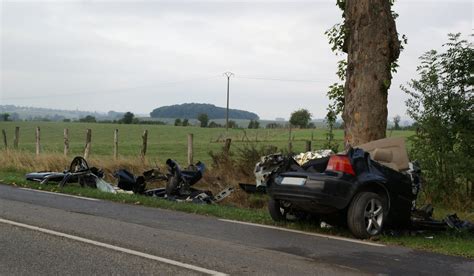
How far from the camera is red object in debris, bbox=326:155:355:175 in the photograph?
7871 millimetres

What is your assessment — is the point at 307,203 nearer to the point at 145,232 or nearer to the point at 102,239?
the point at 145,232

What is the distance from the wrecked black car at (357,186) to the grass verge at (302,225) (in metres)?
0.27

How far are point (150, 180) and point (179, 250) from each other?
725 centimetres

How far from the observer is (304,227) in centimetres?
884

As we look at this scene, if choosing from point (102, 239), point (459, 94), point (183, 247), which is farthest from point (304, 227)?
point (459, 94)

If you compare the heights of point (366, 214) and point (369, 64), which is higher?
point (369, 64)

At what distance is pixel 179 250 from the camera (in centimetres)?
683

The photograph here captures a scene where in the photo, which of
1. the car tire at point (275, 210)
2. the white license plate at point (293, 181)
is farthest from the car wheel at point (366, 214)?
the car tire at point (275, 210)

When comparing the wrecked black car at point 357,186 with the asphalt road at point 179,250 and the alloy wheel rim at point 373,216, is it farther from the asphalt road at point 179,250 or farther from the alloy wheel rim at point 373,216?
the asphalt road at point 179,250

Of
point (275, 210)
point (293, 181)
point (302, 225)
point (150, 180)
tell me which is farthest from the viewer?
point (150, 180)

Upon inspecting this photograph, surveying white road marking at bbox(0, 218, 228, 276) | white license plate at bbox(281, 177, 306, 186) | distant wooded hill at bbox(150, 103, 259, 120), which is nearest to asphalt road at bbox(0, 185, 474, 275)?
white road marking at bbox(0, 218, 228, 276)

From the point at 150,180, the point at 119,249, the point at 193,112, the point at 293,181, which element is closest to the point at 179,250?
the point at 119,249

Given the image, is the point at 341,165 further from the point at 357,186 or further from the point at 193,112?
the point at 193,112

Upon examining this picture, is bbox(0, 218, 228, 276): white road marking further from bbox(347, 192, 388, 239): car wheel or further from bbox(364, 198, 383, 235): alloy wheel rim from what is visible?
bbox(364, 198, 383, 235): alloy wheel rim
